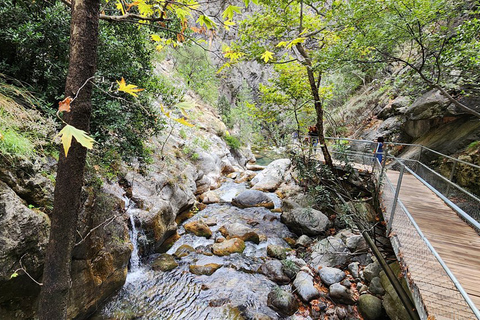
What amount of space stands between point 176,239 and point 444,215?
22.8 feet

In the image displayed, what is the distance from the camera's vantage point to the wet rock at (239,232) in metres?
7.29

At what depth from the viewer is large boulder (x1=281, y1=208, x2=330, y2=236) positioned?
7.38 m

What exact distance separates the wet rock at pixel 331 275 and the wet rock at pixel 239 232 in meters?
2.37

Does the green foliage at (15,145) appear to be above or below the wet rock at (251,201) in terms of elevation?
above

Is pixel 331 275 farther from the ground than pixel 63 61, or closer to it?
closer to it

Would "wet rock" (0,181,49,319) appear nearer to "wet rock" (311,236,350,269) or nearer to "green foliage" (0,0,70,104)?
"green foliage" (0,0,70,104)

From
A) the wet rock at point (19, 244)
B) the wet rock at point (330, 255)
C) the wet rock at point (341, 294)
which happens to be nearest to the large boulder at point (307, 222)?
the wet rock at point (330, 255)

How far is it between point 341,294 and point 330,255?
1286 mm

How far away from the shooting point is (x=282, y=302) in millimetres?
4707

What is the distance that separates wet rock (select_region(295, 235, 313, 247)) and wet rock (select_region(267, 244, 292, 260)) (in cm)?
58

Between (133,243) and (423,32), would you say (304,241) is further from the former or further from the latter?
(423,32)

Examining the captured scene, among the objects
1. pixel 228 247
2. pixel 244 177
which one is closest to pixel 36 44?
pixel 228 247

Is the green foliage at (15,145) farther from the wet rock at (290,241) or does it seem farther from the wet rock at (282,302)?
the wet rock at (290,241)

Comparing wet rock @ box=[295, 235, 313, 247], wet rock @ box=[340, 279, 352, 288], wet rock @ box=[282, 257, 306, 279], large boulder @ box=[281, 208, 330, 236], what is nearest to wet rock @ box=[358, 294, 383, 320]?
wet rock @ box=[340, 279, 352, 288]
